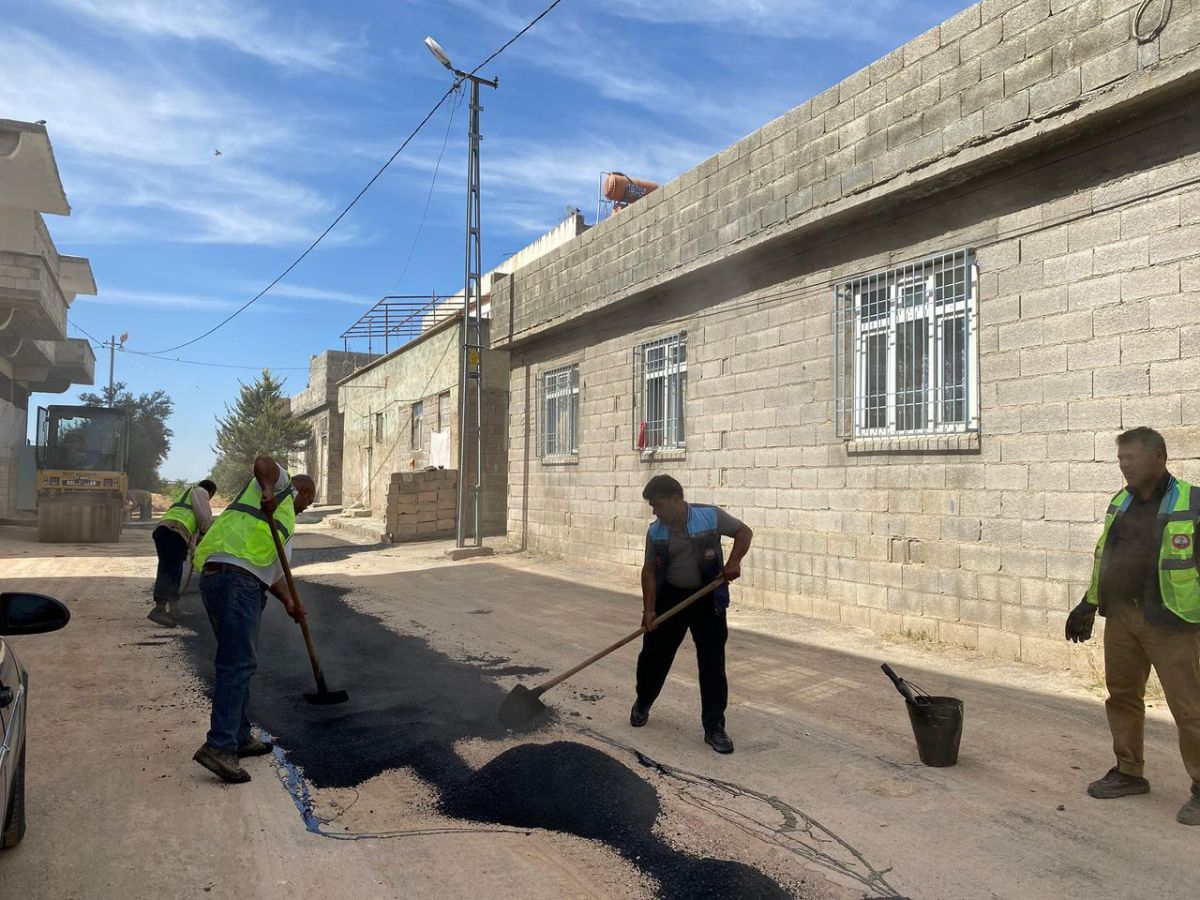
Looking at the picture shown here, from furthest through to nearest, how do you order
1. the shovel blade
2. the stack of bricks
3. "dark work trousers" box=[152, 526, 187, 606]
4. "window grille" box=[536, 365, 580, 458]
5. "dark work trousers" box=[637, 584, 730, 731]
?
the stack of bricks < "window grille" box=[536, 365, 580, 458] < "dark work trousers" box=[152, 526, 187, 606] < the shovel blade < "dark work trousers" box=[637, 584, 730, 731]

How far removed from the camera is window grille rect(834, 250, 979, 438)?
677 centimetres

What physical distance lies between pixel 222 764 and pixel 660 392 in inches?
316

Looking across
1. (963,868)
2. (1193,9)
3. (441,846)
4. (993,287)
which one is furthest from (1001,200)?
(441,846)

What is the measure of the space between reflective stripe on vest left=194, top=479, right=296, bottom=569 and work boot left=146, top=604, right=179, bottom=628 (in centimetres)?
426

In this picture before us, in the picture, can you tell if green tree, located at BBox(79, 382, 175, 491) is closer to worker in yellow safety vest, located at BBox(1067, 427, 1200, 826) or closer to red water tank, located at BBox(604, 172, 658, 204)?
red water tank, located at BBox(604, 172, 658, 204)

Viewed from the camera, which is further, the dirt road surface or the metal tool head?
the metal tool head

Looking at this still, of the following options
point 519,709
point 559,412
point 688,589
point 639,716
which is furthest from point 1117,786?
point 559,412

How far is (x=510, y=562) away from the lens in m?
13.6

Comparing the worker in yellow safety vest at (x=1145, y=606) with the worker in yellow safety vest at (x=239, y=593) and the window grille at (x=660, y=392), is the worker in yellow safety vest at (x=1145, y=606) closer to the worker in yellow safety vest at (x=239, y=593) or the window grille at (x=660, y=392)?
the worker in yellow safety vest at (x=239, y=593)

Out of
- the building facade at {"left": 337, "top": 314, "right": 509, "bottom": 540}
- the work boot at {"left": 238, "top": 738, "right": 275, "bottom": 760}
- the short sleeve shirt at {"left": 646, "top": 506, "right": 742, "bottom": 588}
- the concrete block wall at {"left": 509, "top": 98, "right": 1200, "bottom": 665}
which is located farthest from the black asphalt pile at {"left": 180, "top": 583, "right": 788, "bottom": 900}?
the building facade at {"left": 337, "top": 314, "right": 509, "bottom": 540}

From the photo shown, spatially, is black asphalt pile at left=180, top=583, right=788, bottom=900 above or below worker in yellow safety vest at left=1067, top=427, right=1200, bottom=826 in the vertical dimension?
below

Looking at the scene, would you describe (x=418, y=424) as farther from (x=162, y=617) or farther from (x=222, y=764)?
(x=222, y=764)

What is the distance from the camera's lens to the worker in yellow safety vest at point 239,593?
150 inches

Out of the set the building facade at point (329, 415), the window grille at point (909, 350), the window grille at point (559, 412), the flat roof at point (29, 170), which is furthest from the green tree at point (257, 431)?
the window grille at point (909, 350)
